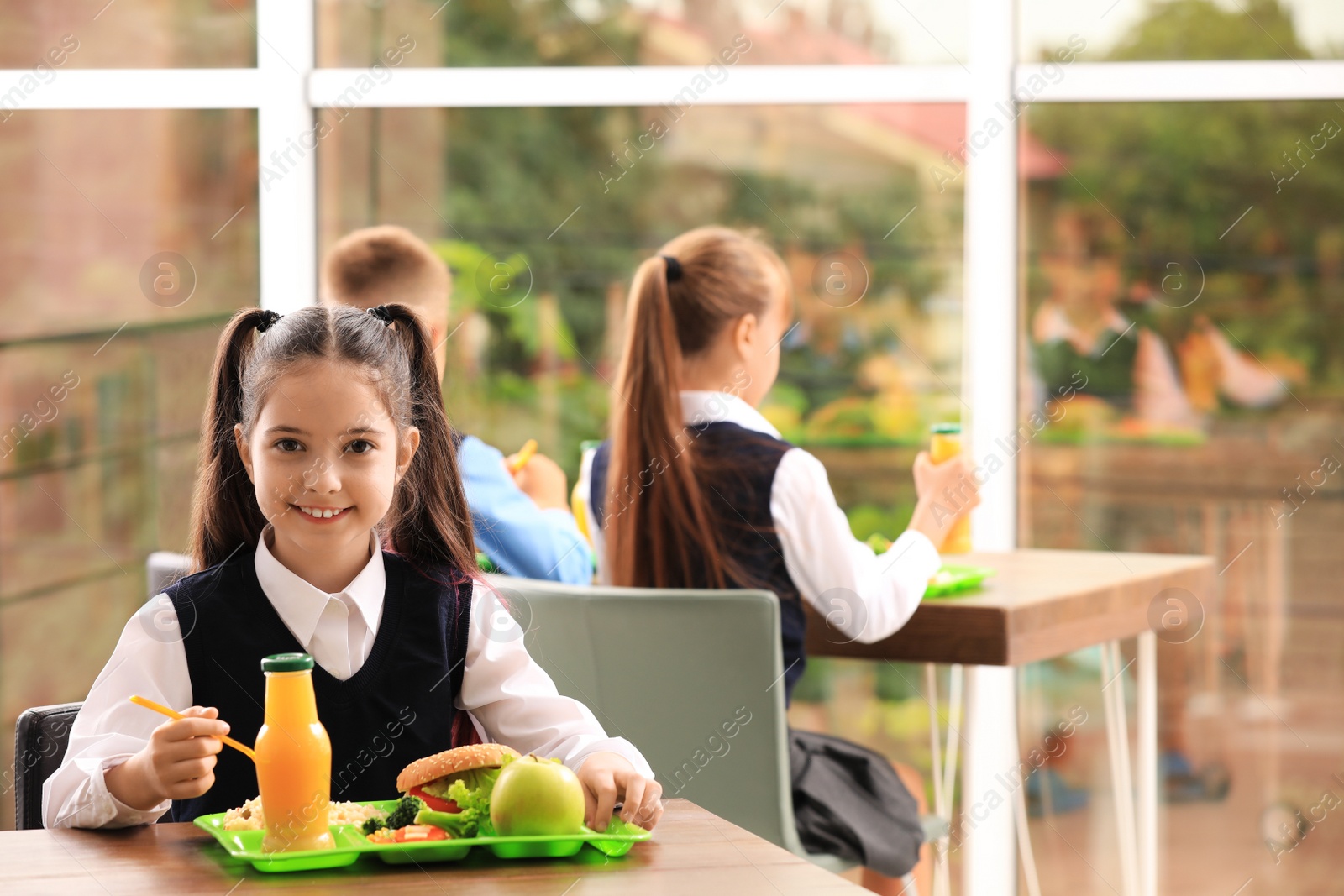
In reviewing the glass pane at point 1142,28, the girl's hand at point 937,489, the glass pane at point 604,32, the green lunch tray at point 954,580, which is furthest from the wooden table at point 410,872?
the glass pane at point 604,32

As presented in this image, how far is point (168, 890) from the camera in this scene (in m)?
0.78

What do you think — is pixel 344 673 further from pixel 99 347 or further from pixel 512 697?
pixel 99 347

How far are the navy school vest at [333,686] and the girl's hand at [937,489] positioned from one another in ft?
3.17

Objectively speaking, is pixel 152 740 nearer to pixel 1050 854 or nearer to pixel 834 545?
pixel 834 545

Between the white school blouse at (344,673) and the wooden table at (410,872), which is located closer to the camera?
the wooden table at (410,872)

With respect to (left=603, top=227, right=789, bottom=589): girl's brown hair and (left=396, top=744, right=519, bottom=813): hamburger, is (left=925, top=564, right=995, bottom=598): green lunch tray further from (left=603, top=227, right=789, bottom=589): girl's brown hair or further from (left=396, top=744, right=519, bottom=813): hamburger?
(left=396, top=744, right=519, bottom=813): hamburger

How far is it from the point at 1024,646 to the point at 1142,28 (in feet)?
4.29

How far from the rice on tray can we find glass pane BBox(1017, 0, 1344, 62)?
2016 millimetres

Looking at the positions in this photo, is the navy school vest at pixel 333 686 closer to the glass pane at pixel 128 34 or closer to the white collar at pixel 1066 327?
the white collar at pixel 1066 327

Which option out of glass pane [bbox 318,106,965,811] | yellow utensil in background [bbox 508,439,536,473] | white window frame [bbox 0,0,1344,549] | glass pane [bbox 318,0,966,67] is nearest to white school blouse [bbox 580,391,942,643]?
yellow utensil in background [bbox 508,439,536,473]

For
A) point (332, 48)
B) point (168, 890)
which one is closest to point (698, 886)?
point (168, 890)

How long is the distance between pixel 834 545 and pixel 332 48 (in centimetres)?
172

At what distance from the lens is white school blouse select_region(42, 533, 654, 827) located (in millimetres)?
1022

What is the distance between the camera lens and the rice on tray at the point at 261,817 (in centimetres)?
90
